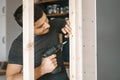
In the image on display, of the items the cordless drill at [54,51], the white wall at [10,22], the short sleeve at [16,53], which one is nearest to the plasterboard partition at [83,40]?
the cordless drill at [54,51]

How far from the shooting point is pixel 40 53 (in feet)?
5.50

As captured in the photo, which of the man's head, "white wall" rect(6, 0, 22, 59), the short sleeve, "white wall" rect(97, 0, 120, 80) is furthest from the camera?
"white wall" rect(6, 0, 22, 59)

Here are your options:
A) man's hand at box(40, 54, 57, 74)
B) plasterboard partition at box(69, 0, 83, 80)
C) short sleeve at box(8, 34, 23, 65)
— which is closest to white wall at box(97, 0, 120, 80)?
plasterboard partition at box(69, 0, 83, 80)

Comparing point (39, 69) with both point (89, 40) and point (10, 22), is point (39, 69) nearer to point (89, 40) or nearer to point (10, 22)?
point (89, 40)

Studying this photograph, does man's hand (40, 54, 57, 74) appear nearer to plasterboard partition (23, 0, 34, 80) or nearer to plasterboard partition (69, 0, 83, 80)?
plasterboard partition (69, 0, 83, 80)

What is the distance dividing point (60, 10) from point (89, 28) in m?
1.62

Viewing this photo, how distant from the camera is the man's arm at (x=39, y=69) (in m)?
1.64

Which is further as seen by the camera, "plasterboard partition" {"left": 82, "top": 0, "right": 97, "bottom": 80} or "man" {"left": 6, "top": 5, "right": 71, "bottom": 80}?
"plasterboard partition" {"left": 82, "top": 0, "right": 97, "bottom": 80}

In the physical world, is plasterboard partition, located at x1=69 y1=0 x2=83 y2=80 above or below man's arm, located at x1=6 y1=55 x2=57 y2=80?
above

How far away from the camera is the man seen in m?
1.61

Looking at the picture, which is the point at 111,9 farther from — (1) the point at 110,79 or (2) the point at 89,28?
(1) the point at 110,79

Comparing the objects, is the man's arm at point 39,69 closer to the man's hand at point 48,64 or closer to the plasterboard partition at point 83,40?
the man's hand at point 48,64

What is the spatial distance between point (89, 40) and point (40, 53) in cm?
38

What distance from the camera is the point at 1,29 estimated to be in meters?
3.67
